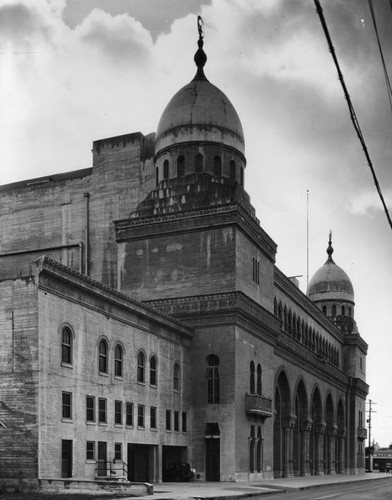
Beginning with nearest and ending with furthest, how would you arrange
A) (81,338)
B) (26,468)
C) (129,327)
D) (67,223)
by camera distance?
(26,468), (81,338), (129,327), (67,223)

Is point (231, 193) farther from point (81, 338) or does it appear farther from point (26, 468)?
point (26, 468)

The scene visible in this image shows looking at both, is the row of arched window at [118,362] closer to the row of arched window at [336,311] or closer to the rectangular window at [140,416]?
the rectangular window at [140,416]

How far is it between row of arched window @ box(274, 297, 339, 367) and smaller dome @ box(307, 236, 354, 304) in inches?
300

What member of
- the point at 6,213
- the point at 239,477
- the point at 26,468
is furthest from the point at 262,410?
the point at 6,213

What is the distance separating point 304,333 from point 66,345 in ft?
147

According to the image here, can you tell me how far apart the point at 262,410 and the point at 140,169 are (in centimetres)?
1992

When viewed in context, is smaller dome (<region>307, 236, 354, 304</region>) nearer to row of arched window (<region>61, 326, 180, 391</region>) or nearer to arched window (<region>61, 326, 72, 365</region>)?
row of arched window (<region>61, 326, 180, 391</region>)

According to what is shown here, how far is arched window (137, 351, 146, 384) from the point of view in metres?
41.0

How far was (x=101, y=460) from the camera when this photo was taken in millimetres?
36062

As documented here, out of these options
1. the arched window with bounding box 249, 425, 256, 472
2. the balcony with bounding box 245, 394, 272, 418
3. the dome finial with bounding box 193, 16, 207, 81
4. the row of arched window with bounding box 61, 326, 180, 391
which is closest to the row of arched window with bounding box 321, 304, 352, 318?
the dome finial with bounding box 193, 16, 207, 81

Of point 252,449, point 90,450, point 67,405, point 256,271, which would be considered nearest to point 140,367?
point 90,450

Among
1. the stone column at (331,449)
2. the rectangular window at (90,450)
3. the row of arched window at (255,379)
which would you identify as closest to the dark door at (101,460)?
the rectangular window at (90,450)

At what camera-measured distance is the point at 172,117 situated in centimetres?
5559

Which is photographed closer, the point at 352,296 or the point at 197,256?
the point at 197,256
